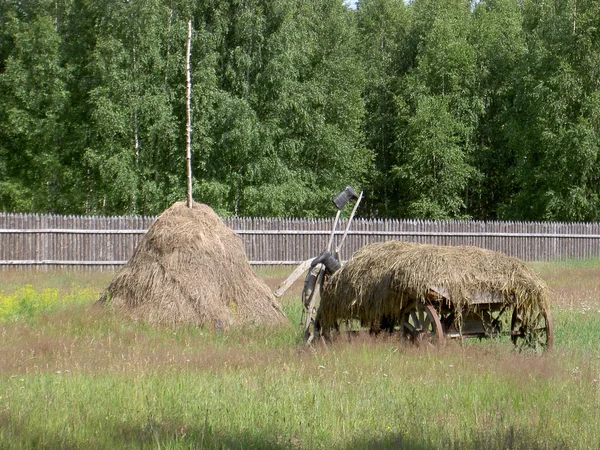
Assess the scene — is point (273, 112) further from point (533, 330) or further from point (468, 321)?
point (533, 330)

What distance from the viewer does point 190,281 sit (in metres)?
12.5

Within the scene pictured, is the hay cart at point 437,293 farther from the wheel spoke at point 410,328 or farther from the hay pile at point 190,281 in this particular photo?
the hay pile at point 190,281

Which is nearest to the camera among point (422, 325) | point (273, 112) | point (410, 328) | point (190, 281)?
point (422, 325)

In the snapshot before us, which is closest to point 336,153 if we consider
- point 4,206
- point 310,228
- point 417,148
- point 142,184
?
point 417,148

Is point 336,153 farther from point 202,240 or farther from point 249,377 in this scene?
point 249,377

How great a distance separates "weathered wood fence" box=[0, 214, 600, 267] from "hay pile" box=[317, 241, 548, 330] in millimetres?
15757

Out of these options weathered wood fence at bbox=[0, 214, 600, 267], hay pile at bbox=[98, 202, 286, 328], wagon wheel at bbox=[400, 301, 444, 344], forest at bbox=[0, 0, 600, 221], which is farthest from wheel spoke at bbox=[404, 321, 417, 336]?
forest at bbox=[0, 0, 600, 221]

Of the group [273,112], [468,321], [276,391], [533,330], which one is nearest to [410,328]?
[468,321]

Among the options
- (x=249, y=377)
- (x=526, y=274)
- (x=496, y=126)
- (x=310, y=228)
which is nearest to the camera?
(x=249, y=377)

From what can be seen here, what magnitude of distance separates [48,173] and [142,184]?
474 cm

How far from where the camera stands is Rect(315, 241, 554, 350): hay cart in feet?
30.3

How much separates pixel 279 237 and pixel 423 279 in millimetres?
18292

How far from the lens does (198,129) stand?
1326 inches

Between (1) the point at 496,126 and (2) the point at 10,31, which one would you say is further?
(1) the point at 496,126
